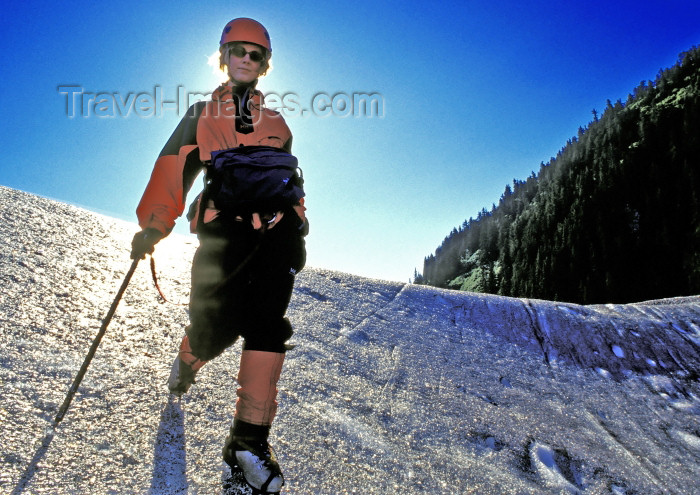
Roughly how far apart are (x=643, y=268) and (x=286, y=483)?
68798 millimetres

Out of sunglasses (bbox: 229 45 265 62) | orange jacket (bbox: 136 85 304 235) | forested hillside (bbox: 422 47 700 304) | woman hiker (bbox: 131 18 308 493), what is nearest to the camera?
woman hiker (bbox: 131 18 308 493)

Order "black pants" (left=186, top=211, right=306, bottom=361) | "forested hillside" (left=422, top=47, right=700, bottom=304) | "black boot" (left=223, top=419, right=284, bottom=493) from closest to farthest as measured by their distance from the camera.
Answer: "black boot" (left=223, top=419, right=284, bottom=493) → "black pants" (left=186, top=211, right=306, bottom=361) → "forested hillside" (left=422, top=47, right=700, bottom=304)

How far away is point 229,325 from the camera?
81.0 inches

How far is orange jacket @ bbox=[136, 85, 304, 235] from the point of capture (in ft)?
7.46

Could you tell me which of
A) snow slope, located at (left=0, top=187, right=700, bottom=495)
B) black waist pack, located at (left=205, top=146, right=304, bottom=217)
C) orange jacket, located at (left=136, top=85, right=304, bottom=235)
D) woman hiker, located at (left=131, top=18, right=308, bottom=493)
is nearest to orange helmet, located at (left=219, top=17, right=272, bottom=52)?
woman hiker, located at (left=131, top=18, right=308, bottom=493)

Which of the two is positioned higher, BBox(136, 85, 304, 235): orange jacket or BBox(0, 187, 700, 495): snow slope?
BBox(136, 85, 304, 235): orange jacket

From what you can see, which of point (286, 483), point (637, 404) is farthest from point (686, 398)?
point (286, 483)

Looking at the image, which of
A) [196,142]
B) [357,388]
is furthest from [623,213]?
[196,142]

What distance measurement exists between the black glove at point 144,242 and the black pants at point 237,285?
25cm

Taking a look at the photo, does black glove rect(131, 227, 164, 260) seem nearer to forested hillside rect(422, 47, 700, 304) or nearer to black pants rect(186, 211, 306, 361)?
black pants rect(186, 211, 306, 361)

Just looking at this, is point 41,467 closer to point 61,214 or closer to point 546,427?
point 546,427

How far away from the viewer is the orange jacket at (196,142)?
2.27 metres

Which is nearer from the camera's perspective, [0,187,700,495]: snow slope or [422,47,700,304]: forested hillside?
[0,187,700,495]: snow slope

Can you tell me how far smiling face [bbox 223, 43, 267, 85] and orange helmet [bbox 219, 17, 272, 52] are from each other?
4cm
